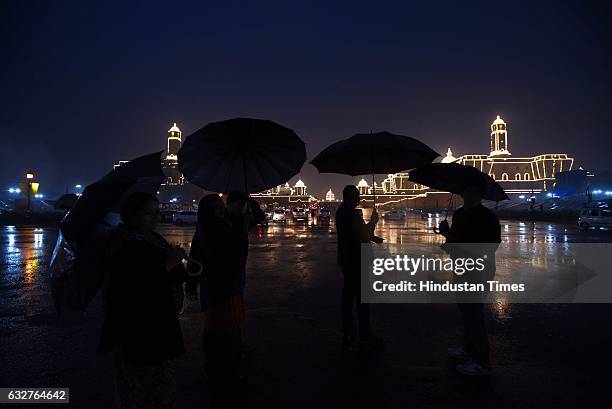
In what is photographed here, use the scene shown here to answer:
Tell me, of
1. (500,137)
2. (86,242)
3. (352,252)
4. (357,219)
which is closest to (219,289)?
(86,242)

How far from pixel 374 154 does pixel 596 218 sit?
2895 centimetres

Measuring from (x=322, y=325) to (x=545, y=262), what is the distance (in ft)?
33.1

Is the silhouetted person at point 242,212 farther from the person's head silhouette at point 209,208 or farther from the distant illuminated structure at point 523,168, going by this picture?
the distant illuminated structure at point 523,168

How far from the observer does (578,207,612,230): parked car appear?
27042mm

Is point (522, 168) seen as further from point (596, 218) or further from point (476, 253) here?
point (476, 253)

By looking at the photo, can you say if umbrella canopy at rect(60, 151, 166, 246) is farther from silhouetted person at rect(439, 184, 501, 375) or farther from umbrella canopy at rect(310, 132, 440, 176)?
silhouetted person at rect(439, 184, 501, 375)

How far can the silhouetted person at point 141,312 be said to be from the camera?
2557 millimetres

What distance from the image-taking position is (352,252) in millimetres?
5203

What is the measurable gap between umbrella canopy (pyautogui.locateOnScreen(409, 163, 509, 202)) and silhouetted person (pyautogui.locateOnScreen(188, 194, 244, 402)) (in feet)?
10.1

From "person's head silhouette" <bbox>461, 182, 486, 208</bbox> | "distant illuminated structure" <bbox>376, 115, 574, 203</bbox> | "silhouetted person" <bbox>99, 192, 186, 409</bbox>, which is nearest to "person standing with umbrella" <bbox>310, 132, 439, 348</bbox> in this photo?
"person's head silhouette" <bbox>461, 182, 486, 208</bbox>

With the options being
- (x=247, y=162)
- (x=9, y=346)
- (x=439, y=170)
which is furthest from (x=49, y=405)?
(x=439, y=170)

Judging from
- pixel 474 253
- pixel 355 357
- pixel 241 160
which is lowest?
pixel 355 357

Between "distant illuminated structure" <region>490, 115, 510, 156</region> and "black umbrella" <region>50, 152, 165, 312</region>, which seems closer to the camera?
"black umbrella" <region>50, 152, 165, 312</region>

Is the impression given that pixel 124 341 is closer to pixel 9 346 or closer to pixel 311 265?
pixel 9 346
